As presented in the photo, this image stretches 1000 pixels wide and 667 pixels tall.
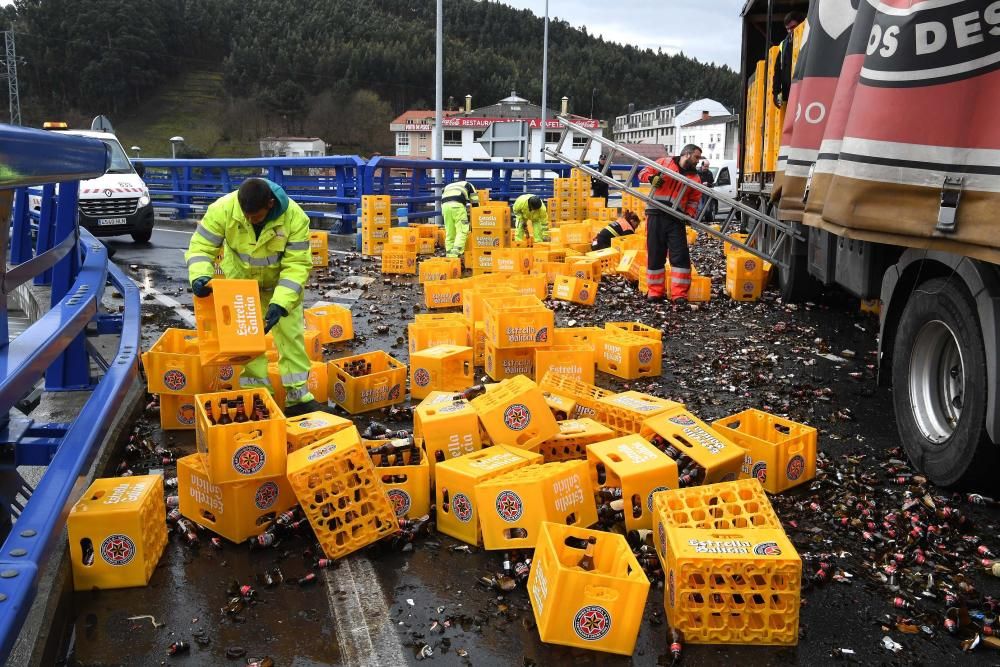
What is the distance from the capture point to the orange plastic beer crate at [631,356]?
7.41m

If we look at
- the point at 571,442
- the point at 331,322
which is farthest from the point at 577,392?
the point at 331,322

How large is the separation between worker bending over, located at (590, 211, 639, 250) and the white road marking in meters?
11.6

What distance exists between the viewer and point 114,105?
94.4m

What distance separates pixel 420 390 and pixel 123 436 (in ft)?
7.41

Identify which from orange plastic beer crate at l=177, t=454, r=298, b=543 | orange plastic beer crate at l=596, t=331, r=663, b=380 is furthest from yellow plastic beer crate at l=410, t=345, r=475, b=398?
orange plastic beer crate at l=177, t=454, r=298, b=543

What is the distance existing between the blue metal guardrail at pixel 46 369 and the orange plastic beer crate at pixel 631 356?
4.11 metres

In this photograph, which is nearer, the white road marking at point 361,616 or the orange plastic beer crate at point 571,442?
the white road marking at point 361,616

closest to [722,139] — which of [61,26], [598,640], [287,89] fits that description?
[287,89]

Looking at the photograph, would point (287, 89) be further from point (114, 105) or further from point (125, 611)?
point (125, 611)

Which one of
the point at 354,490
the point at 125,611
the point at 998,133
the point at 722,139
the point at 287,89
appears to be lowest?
the point at 125,611

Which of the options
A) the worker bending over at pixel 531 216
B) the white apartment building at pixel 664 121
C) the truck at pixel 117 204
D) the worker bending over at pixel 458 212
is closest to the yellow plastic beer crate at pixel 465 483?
the worker bending over at pixel 458 212

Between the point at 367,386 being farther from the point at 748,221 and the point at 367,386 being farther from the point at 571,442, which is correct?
the point at 748,221

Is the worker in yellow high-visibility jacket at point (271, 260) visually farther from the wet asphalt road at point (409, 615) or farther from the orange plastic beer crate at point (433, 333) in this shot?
the orange plastic beer crate at point (433, 333)

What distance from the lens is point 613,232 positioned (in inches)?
592
